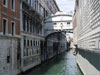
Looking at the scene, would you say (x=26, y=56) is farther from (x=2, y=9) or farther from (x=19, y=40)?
(x=2, y=9)

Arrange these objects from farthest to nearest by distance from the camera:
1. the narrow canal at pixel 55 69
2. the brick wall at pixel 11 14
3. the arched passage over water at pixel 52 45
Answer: the arched passage over water at pixel 52 45 < the narrow canal at pixel 55 69 < the brick wall at pixel 11 14

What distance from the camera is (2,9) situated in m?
12.7

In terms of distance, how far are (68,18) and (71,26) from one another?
1.35 meters

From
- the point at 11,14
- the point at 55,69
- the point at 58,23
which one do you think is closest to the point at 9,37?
the point at 11,14

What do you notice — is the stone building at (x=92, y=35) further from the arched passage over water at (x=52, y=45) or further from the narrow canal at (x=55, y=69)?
the arched passage over water at (x=52, y=45)

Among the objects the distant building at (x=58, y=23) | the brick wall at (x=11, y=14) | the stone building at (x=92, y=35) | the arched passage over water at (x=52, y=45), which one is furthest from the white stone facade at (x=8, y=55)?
the arched passage over water at (x=52, y=45)

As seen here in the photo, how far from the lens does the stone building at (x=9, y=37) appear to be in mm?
12648

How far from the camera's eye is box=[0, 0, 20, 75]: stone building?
12.6 meters

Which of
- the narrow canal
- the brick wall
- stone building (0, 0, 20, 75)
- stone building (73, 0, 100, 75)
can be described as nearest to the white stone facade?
stone building (0, 0, 20, 75)

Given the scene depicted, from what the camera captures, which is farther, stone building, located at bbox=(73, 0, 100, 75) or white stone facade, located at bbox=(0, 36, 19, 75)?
white stone facade, located at bbox=(0, 36, 19, 75)

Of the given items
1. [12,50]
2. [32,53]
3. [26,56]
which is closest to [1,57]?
[12,50]

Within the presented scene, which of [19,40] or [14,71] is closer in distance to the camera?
[14,71]

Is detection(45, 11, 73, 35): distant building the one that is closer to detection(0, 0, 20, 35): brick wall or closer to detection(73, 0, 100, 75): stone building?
detection(0, 0, 20, 35): brick wall

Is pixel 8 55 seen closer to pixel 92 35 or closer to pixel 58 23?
pixel 92 35
